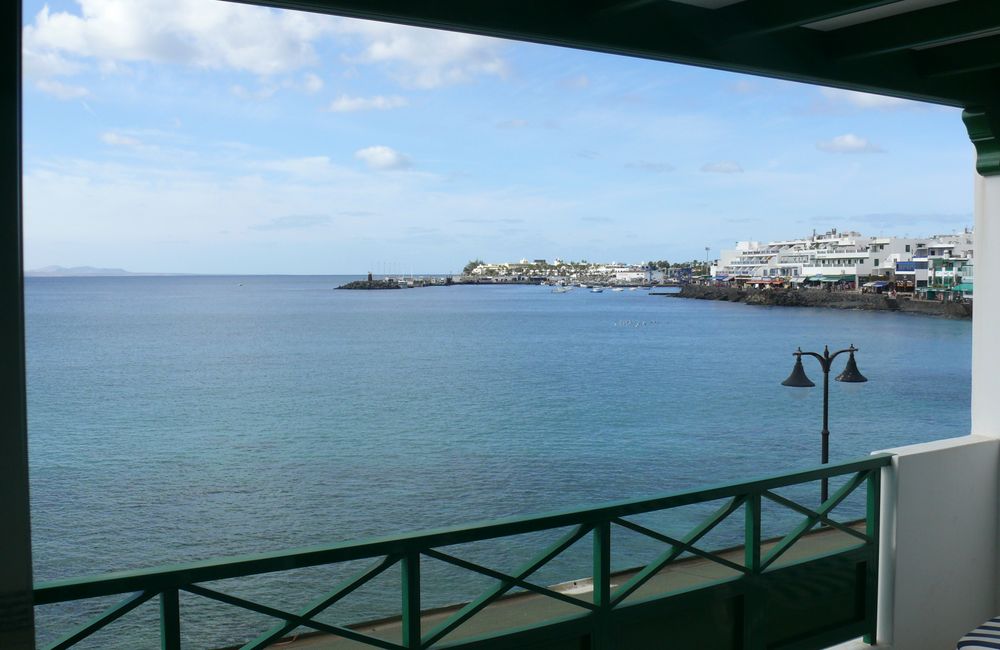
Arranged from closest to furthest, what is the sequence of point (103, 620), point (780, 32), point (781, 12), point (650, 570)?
1. point (103, 620)
2. point (781, 12)
3. point (650, 570)
4. point (780, 32)

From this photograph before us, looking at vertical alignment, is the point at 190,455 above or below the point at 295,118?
below

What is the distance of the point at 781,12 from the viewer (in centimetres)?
230

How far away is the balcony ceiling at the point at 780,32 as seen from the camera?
6.54ft

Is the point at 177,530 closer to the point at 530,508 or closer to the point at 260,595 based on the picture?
the point at 260,595

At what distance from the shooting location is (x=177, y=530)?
28344mm

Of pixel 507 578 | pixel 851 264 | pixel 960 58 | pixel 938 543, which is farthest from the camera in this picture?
pixel 851 264

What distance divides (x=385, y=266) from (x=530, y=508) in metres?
104

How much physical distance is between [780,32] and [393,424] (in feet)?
127

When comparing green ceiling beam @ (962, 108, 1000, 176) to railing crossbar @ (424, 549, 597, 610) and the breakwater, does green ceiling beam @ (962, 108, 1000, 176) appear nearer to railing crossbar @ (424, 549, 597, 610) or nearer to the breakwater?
railing crossbar @ (424, 549, 597, 610)

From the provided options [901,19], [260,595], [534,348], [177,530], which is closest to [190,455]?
[177,530]

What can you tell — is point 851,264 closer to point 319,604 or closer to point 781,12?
point 781,12

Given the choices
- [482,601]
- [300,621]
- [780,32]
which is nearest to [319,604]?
[300,621]

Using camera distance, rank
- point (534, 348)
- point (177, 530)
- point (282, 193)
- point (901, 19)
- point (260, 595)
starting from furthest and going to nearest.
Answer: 1. point (282, 193)
2. point (534, 348)
3. point (177, 530)
4. point (260, 595)
5. point (901, 19)

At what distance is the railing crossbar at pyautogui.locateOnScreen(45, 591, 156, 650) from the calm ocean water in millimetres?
15849
